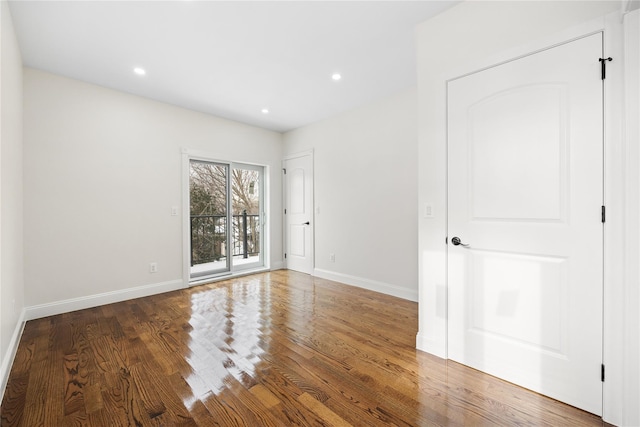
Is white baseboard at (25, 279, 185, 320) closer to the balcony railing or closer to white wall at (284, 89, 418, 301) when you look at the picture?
the balcony railing

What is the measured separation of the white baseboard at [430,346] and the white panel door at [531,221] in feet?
0.20

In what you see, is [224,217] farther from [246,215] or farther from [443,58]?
[443,58]

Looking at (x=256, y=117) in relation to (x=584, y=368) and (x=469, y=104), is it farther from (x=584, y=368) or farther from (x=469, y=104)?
(x=584, y=368)

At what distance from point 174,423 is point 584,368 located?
7.49ft

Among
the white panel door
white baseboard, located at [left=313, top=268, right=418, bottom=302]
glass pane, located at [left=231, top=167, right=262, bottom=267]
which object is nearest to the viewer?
the white panel door

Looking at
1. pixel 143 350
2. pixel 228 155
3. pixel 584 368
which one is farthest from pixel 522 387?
pixel 228 155

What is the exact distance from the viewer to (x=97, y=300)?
3.36 metres

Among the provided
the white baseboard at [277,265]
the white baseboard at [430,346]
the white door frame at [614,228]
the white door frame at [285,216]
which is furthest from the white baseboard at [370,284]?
A: the white door frame at [614,228]

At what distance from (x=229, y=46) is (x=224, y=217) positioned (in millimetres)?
2879

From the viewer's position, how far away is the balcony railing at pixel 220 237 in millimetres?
4590

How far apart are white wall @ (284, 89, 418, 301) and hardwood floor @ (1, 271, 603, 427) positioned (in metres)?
0.87

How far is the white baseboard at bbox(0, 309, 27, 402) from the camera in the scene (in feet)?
5.85

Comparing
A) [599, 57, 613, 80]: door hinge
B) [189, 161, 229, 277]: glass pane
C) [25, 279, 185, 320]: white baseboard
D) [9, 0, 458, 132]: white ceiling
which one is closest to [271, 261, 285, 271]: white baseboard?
[189, 161, 229, 277]: glass pane

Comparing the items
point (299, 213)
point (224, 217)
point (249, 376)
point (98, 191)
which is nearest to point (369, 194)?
point (299, 213)
